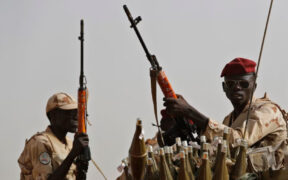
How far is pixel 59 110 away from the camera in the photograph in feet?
22.1

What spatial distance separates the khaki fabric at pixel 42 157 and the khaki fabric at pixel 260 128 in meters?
2.17

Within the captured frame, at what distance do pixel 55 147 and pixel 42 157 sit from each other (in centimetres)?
23

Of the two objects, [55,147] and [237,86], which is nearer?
[237,86]

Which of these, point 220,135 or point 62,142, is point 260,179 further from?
point 62,142

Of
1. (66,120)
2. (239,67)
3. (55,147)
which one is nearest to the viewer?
(239,67)

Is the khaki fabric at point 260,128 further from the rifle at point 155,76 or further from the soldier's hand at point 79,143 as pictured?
the soldier's hand at point 79,143

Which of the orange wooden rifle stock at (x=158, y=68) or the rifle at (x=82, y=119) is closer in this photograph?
the orange wooden rifle stock at (x=158, y=68)

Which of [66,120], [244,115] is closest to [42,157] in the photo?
[66,120]

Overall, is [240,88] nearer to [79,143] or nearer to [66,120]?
[79,143]

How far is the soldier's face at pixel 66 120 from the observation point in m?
6.71

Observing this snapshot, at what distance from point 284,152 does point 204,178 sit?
0.78 metres

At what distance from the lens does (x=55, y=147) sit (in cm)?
655

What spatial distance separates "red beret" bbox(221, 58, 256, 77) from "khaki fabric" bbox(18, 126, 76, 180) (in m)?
2.25

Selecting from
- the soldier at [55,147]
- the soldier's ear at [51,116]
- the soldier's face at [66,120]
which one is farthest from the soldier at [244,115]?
the soldier's ear at [51,116]
